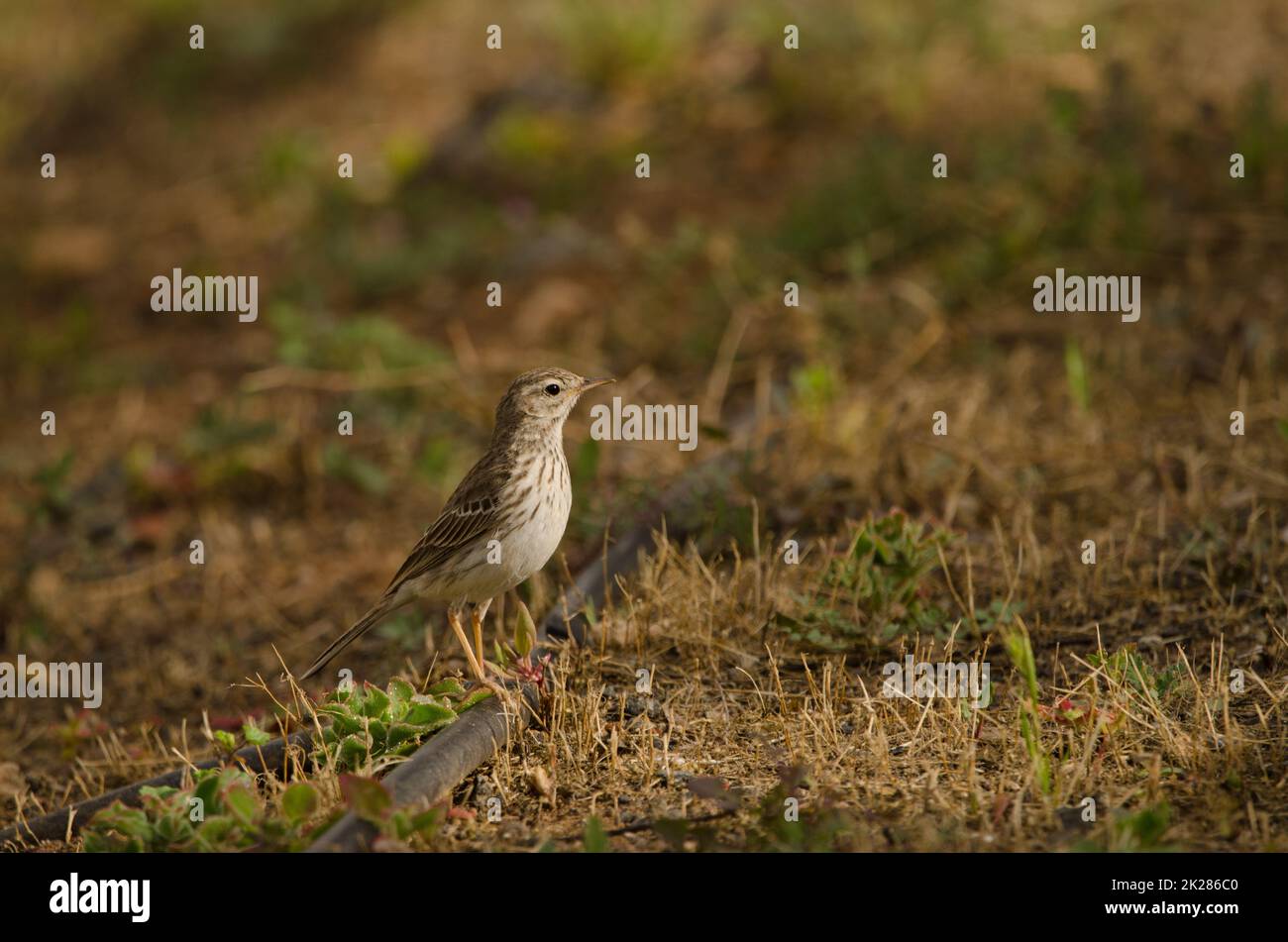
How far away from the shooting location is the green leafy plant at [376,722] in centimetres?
448

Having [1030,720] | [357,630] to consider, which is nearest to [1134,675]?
[1030,720]

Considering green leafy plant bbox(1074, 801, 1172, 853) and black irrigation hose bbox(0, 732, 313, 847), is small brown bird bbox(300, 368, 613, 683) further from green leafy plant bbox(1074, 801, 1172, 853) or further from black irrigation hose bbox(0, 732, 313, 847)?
green leafy plant bbox(1074, 801, 1172, 853)

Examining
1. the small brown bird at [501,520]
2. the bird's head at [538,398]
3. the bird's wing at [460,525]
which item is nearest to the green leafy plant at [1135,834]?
the small brown bird at [501,520]

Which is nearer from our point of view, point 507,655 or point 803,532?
point 507,655

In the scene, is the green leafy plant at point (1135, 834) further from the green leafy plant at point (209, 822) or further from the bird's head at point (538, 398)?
the bird's head at point (538, 398)

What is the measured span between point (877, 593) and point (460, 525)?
155 cm

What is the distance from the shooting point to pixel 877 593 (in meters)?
5.35

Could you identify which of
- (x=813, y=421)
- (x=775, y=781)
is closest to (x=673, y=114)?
(x=813, y=421)

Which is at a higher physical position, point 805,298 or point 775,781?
point 805,298

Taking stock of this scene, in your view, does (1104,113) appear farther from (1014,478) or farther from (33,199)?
(33,199)

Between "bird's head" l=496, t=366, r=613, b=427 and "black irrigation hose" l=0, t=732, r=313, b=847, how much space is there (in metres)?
1.56

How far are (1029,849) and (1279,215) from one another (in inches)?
235

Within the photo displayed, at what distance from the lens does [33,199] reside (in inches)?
528

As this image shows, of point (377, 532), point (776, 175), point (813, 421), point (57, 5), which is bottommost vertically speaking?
point (377, 532)
